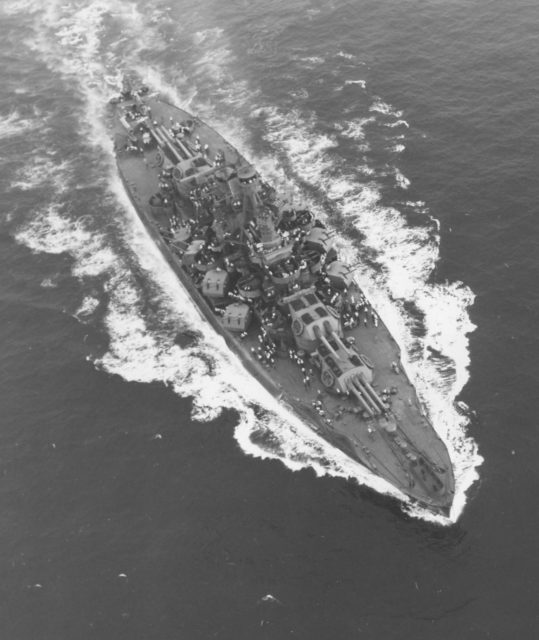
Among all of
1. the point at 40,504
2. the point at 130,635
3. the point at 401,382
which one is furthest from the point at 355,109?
the point at 130,635

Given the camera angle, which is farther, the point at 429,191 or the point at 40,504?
the point at 429,191

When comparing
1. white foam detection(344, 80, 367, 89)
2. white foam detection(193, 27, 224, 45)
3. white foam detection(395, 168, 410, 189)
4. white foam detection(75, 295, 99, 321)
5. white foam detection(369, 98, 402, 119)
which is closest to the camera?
white foam detection(75, 295, 99, 321)

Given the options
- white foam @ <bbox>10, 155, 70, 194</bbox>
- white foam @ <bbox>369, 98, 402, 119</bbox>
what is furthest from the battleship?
white foam @ <bbox>369, 98, 402, 119</bbox>

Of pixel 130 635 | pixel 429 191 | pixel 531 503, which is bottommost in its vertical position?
pixel 130 635

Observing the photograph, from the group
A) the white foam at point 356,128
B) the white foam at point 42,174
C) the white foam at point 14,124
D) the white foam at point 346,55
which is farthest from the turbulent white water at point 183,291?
the white foam at point 346,55

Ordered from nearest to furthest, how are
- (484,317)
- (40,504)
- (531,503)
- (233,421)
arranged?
(531,503)
(40,504)
(233,421)
(484,317)

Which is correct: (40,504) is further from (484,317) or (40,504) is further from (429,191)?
(429,191)

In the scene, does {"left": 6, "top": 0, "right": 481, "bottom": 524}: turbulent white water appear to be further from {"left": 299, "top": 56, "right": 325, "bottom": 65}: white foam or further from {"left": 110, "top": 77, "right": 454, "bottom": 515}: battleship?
{"left": 110, "top": 77, "right": 454, "bottom": 515}: battleship
